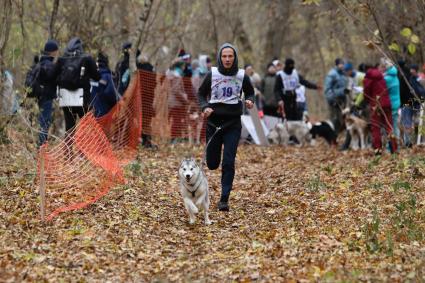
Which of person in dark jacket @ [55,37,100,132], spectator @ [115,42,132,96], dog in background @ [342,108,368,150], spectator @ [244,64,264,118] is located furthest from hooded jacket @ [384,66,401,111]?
person in dark jacket @ [55,37,100,132]

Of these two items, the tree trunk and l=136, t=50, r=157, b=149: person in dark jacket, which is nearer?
the tree trunk

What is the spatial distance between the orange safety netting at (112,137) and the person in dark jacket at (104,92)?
→ 30 cm

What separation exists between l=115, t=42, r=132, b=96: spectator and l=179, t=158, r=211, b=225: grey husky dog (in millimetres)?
8028

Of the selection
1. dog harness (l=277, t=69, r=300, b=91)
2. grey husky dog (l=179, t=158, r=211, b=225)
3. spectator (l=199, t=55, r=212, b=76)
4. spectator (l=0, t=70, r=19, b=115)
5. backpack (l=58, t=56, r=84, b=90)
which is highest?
spectator (l=199, t=55, r=212, b=76)

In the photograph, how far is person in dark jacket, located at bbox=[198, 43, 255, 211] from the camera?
34.7ft

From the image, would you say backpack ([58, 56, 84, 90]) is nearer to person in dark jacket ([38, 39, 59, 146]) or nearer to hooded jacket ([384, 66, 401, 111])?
person in dark jacket ([38, 39, 59, 146])

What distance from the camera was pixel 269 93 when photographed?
21.0 metres

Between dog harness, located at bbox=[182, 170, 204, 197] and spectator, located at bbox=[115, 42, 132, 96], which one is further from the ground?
spectator, located at bbox=[115, 42, 132, 96]

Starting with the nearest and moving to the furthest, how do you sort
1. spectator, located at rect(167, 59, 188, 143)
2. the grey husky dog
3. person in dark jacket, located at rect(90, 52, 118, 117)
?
the grey husky dog → person in dark jacket, located at rect(90, 52, 118, 117) → spectator, located at rect(167, 59, 188, 143)

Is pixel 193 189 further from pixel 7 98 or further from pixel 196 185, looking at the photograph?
pixel 7 98

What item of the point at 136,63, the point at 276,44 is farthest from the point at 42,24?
the point at 276,44

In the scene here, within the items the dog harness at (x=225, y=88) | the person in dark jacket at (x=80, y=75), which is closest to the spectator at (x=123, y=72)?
the person in dark jacket at (x=80, y=75)

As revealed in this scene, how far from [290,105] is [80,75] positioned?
823cm

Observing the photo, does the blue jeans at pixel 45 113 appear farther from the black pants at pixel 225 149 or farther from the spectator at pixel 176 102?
the spectator at pixel 176 102
